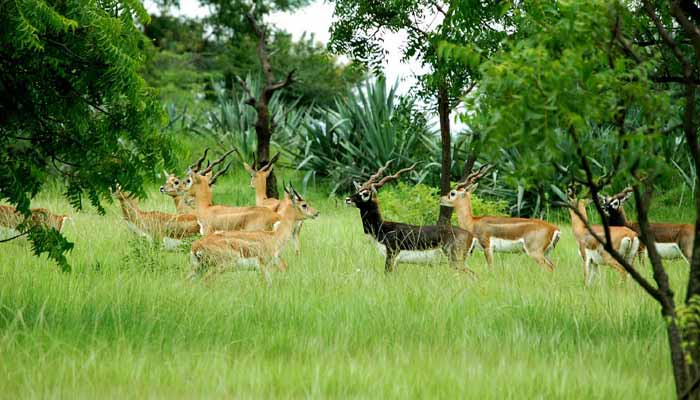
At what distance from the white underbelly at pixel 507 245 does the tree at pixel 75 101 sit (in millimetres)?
5369

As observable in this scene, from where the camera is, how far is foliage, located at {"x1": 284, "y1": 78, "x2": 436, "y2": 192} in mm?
21516

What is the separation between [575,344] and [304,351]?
2.21 metres

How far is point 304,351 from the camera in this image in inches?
281

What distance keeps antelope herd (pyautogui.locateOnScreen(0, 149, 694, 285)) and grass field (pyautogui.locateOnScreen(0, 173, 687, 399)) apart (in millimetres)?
278

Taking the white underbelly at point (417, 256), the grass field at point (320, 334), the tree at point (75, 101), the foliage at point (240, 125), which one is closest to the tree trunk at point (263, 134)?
the foliage at point (240, 125)

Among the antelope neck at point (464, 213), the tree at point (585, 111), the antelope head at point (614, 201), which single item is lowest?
the antelope neck at point (464, 213)

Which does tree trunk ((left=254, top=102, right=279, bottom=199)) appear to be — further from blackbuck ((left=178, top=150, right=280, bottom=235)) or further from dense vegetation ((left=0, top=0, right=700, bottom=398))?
dense vegetation ((left=0, top=0, right=700, bottom=398))

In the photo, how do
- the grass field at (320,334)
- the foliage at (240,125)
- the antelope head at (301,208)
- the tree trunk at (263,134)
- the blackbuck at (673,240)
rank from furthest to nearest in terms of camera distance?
the foliage at (240,125) → the tree trunk at (263,134) → the antelope head at (301,208) → the blackbuck at (673,240) → the grass field at (320,334)

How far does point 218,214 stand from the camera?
12.9 m

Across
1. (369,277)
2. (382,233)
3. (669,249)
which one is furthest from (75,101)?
(669,249)

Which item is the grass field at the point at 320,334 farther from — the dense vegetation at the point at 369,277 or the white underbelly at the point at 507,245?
the white underbelly at the point at 507,245

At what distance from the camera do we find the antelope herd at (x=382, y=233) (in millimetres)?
9777

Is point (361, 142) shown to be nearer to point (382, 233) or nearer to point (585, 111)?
point (382, 233)

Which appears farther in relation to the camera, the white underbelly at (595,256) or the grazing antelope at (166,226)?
the grazing antelope at (166,226)
